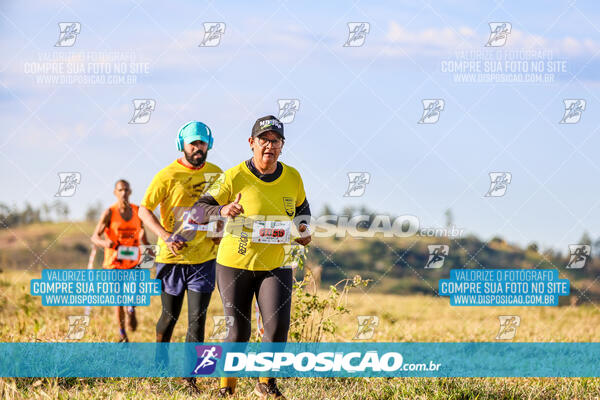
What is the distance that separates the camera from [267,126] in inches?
224

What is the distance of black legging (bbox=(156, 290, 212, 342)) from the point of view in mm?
6391

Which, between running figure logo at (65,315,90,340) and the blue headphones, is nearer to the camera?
the blue headphones

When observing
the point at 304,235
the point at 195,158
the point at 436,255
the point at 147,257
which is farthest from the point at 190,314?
the point at 436,255

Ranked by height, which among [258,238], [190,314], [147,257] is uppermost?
[258,238]

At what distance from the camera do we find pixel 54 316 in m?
10.1

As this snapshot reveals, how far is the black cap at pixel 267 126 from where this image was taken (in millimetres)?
5699

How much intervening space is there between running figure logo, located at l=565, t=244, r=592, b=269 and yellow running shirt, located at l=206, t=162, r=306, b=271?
4.41m

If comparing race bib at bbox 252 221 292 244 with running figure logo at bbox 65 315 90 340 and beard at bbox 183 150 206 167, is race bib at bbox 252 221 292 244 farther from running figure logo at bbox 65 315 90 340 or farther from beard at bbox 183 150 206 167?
running figure logo at bbox 65 315 90 340

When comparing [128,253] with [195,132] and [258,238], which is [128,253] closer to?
[195,132]

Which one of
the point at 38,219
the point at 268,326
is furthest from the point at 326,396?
the point at 38,219

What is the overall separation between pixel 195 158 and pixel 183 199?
40cm

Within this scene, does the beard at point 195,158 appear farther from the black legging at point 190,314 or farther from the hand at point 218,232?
the black legging at point 190,314

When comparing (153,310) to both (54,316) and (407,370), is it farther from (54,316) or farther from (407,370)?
(407,370)

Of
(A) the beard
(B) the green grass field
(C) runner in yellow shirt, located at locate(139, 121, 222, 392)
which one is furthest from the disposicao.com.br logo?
Result: (A) the beard
